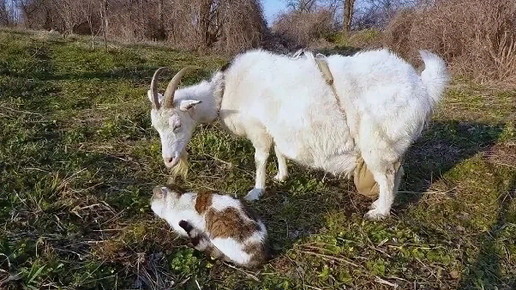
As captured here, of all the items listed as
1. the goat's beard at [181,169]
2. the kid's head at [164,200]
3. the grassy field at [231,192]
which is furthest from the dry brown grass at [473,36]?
the kid's head at [164,200]

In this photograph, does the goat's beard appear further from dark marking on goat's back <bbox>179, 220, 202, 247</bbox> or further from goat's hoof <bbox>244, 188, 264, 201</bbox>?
dark marking on goat's back <bbox>179, 220, 202, 247</bbox>

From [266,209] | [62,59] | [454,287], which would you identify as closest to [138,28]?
[62,59]

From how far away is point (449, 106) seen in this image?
766cm

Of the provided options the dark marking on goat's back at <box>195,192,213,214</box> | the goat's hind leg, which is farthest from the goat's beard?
the goat's hind leg

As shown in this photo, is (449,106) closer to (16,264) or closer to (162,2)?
(16,264)

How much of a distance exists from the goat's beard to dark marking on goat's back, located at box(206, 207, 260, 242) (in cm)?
125

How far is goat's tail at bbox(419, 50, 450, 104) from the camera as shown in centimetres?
384

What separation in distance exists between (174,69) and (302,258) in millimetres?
7943

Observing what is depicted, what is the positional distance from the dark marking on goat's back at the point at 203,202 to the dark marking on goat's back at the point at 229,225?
71mm

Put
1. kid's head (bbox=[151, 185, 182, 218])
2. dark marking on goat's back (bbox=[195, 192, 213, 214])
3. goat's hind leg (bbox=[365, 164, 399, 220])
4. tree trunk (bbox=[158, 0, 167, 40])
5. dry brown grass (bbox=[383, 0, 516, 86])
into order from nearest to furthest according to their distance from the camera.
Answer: dark marking on goat's back (bbox=[195, 192, 213, 214])
kid's head (bbox=[151, 185, 182, 218])
goat's hind leg (bbox=[365, 164, 399, 220])
dry brown grass (bbox=[383, 0, 516, 86])
tree trunk (bbox=[158, 0, 167, 40])

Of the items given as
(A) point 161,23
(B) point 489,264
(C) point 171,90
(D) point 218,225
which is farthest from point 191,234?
(A) point 161,23

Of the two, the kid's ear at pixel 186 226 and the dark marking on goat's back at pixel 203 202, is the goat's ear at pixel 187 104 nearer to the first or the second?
the dark marking on goat's back at pixel 203 202

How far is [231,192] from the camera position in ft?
14.4

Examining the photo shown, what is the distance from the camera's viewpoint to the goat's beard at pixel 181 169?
4488 millimetres
